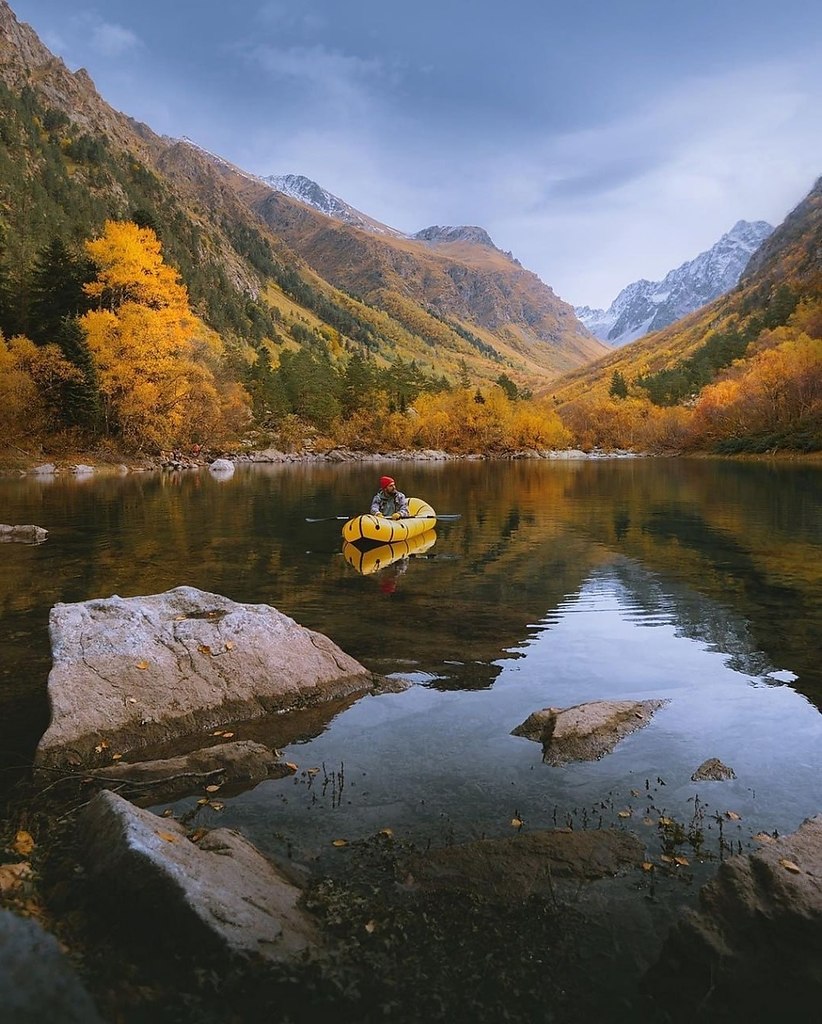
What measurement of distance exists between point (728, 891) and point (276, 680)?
20.1 ft

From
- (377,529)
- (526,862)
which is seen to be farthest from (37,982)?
(377,529)

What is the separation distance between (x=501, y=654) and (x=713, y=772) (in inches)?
191

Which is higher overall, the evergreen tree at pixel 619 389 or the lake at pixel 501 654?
the evergreen tree at pixel 619 389

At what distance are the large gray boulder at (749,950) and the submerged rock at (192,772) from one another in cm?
429

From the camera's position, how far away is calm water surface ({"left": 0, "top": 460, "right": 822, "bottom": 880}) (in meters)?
6.68

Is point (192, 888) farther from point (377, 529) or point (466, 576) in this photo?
point (377, 529)

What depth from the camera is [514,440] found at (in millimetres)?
114938

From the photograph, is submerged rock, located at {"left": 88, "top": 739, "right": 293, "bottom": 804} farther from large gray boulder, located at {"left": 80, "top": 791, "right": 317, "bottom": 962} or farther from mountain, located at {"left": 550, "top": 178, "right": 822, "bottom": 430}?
mountain, located at {"left": 550, "top": 178, "right": 822, "bottom": 430}

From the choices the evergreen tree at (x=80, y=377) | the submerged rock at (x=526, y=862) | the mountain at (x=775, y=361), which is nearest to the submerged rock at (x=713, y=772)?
the submerged rock at (x=526, y=862)

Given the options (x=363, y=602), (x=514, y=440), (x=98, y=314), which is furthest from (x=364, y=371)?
(x=363, y=602)

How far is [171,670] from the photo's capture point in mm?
8617

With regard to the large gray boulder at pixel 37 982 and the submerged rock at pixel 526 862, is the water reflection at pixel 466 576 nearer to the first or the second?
the large gray boulder at pixel 37 982

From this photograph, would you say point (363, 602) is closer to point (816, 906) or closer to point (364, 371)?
point (816, 906)

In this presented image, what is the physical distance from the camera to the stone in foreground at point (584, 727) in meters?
7.76
